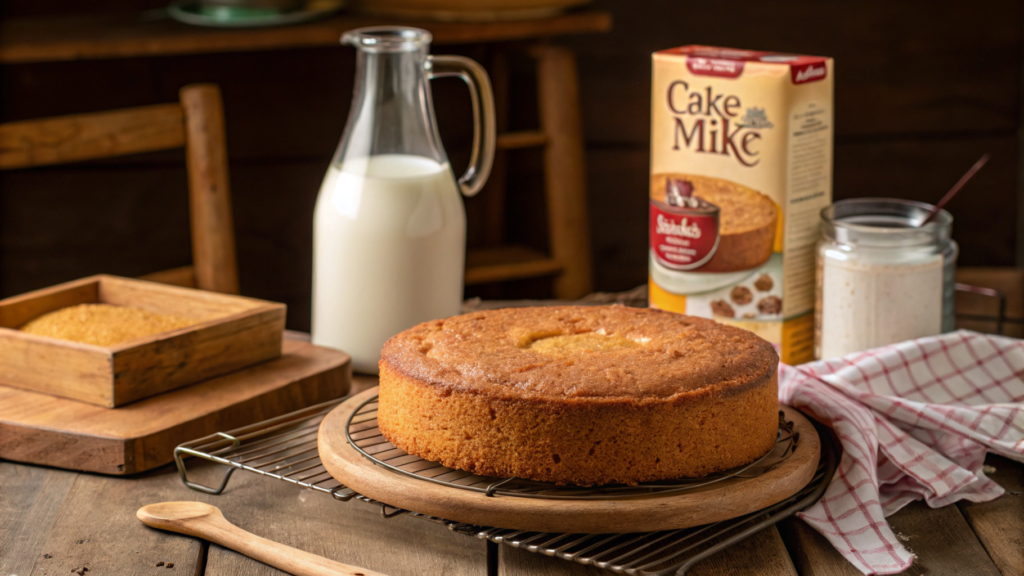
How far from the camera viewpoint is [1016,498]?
83 centimetres

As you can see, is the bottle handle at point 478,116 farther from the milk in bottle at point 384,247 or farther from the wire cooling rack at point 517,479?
the wire cooling rack at point 517,479

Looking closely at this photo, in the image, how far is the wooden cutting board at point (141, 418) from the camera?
0.87m

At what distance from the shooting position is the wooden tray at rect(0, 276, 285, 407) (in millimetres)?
923

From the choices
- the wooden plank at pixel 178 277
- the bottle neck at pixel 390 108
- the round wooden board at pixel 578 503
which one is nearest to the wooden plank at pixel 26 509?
the round wooden board at pixel 578 503

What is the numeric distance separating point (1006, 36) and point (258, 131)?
5.48ft

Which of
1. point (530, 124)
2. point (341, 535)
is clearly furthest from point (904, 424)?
point (530, 124)

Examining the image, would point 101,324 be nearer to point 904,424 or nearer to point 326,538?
point 326,538

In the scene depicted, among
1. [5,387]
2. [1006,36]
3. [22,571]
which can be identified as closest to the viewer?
[22,571]

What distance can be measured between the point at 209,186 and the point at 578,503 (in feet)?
3.11

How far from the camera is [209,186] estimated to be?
4.77ft

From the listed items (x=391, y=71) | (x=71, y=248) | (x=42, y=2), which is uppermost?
(x=42, y=2)

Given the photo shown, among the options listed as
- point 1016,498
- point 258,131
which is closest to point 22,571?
point 1016,498

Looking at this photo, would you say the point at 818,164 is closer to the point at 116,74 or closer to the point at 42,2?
the point at 116,74

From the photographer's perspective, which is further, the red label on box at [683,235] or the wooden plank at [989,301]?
the wooden plank at [989,301]
